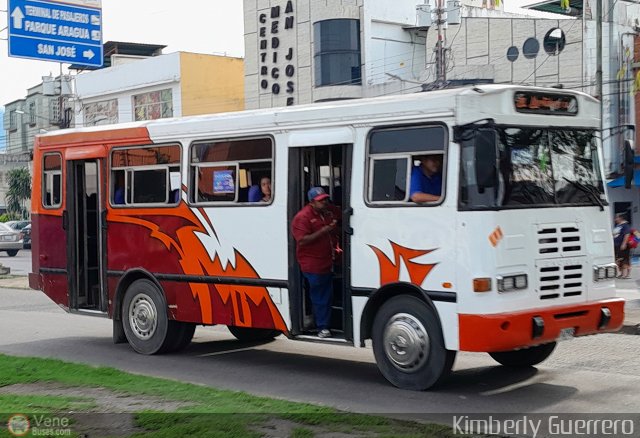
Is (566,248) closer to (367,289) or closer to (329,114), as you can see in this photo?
(367,289)

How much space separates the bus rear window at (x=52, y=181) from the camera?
13.0 metres

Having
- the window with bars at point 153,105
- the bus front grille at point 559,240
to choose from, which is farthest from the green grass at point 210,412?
the window with bars at point 153,105

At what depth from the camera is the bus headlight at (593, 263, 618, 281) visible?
A: 9.20 metres

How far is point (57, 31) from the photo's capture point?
16234 millimetres

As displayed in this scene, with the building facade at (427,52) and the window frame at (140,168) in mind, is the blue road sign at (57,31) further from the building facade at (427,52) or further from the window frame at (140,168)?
the building facade at (427,52)

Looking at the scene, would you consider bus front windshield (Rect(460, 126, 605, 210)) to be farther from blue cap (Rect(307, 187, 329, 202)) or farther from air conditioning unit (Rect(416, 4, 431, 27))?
air conditioning unit (Rect(416, 4, 431, 27))

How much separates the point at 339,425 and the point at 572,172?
12.5 feet

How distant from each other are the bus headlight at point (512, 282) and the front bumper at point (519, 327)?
0.77 ft

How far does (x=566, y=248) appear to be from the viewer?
8.95m

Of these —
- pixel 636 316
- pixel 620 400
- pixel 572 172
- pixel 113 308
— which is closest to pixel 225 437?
pixel 620 400

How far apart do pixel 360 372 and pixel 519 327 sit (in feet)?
7.87

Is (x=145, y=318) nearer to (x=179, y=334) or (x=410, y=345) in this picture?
(x=179, y=334)

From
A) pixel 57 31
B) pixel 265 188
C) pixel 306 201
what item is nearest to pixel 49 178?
pixel 57 31

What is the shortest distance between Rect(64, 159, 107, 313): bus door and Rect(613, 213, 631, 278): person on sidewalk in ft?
42.7
